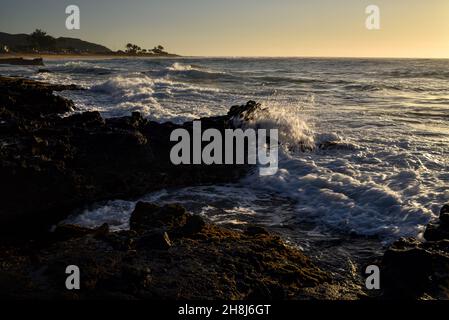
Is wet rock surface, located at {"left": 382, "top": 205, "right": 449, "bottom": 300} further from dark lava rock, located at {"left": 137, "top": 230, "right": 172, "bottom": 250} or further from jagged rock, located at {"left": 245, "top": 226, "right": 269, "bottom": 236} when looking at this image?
dark lava rock, located at {"left": 137, "top": 230, "right": 172, "bottom": 250}

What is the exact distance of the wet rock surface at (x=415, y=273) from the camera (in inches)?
173

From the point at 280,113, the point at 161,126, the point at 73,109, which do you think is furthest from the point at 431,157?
the point at 73,109

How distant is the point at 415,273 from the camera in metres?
4.52

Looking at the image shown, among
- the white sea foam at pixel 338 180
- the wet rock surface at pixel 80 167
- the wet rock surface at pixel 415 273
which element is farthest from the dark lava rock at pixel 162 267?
the wet rock surface at pixel 80 167

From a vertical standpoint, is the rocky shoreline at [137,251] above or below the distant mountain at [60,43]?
below

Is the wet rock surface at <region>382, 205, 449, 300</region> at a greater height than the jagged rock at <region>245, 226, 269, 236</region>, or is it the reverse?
the jagged rock at <region>245, 226, 269, 236</region>

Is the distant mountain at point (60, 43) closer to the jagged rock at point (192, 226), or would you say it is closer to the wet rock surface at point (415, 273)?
the jagged rock at point (192, 226)

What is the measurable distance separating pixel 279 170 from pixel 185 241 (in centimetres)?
457

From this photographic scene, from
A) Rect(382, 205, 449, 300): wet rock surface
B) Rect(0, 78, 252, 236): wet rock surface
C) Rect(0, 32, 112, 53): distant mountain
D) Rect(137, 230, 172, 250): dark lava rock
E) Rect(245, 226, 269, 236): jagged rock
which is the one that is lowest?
Rect(382, 205, 449, 300): wet rock surface

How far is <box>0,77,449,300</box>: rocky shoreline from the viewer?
4.18 m

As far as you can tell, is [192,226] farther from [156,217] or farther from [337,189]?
[337,189]

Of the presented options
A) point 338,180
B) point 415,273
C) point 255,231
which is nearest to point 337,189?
point 338,180

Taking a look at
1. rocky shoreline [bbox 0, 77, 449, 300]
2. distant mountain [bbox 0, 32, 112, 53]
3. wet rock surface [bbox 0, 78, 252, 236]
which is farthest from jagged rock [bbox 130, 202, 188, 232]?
distant mountain [bbox 0, 32, 112, 53]

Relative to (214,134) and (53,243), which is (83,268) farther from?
(214,134)
